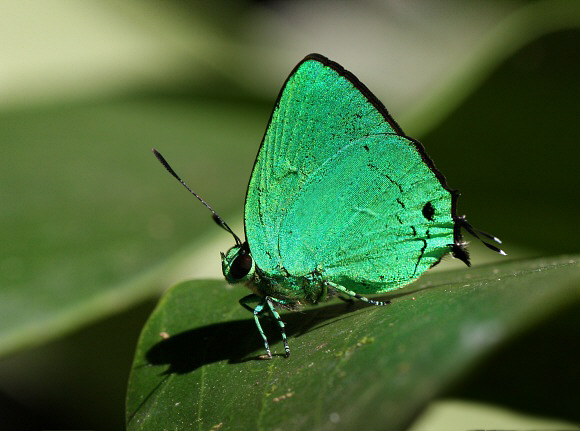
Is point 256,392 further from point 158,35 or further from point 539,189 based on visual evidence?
point 158,35

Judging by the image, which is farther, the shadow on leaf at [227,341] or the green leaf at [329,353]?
the shadow on leaf at [227,341]

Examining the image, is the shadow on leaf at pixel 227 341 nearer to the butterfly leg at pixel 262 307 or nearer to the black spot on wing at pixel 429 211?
the butterfly leg at pixel 262 307

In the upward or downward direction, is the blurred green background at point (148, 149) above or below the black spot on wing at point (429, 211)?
above

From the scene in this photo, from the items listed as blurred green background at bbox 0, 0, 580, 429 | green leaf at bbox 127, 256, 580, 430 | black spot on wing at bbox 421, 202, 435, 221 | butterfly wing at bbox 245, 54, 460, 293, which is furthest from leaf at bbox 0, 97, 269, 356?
black spot on wing at bbox 421, 202, 435, 221

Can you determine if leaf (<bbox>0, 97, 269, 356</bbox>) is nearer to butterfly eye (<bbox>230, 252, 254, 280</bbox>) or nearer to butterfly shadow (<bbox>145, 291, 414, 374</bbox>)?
butterfly shadow (<bbox>145, 291, 414, 374</bbox>)

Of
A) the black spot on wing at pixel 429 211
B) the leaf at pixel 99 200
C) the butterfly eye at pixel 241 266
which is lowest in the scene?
the black spot on wing at pixel 429 211

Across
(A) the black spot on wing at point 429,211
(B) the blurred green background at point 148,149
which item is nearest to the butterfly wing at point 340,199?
(A) the black spot on wing at point 429,211

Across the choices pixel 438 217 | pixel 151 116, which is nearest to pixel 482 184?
pixel 438 217
